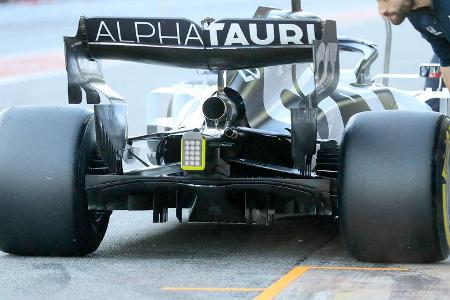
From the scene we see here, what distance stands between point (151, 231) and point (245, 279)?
2.12 metres

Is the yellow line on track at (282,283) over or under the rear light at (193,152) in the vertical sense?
under

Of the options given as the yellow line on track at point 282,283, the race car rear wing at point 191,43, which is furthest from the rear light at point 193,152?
the yellow line on track at point 282,283

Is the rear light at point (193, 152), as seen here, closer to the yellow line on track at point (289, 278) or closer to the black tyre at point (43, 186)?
the black tyre at point (43, 186)

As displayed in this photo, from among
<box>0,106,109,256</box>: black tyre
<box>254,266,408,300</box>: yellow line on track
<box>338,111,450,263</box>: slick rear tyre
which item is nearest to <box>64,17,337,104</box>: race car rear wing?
<box>0,106,109,256</box>: black tyre

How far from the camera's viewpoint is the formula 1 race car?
653cm

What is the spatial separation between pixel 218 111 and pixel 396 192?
1332 mm

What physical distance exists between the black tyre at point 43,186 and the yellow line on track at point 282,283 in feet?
4.19

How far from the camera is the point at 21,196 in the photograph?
6867mm

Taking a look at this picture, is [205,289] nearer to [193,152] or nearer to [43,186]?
[193,152]

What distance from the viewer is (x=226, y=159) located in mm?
7117

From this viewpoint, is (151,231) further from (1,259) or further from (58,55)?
(58,55)

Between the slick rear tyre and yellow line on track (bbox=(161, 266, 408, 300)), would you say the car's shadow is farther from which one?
the slick rear tyre

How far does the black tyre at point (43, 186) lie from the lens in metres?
6.86

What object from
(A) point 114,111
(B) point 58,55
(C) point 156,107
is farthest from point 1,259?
(B) point 58,55
